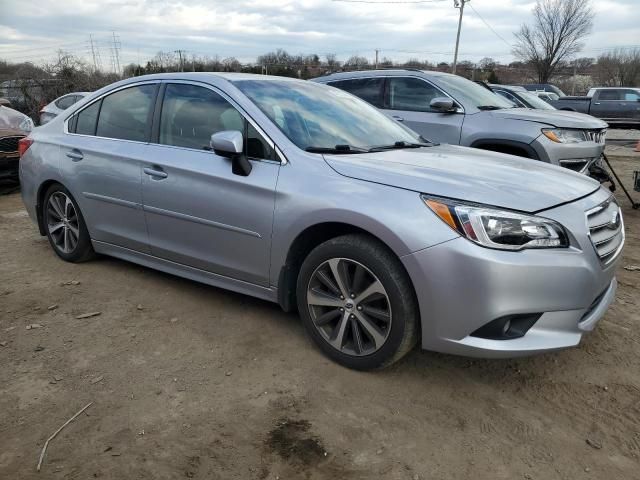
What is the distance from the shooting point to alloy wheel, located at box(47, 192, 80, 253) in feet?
15.2

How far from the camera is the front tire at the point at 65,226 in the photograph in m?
4.59

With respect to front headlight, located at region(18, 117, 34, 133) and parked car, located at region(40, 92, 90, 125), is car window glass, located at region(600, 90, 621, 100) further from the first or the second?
front headlight, located at region(18, 117, 34, 133)

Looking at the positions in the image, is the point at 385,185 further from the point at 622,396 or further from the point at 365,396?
the point at 622,396

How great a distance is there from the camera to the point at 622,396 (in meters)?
2.79

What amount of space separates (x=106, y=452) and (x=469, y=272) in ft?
6.04

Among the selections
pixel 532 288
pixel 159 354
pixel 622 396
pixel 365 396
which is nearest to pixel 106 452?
pixel 159 354

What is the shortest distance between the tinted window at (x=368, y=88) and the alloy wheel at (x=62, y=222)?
411 cm

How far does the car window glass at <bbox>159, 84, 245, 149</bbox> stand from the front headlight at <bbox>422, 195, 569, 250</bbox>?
1.57m

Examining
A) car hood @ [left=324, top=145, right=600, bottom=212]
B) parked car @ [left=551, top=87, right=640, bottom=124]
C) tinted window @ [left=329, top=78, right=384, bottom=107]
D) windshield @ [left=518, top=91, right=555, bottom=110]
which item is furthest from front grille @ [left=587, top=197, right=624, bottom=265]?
parked car @ [left=551, top=87, right=640, bottom=124]

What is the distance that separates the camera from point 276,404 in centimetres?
274

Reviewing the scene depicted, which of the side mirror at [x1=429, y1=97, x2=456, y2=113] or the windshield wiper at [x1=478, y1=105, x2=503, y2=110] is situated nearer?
the side mirror at [x1=429, y1=97, x2=456, y2=113]

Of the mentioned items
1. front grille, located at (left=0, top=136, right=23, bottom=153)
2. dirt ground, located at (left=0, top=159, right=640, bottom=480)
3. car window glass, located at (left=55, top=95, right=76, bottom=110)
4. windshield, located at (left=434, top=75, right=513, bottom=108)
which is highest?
windshield, located at (left=434, top=75, right=513, bottom=108)

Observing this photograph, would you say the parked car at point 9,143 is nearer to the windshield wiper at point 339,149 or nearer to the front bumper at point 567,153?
the windshield wiper at point 339,149

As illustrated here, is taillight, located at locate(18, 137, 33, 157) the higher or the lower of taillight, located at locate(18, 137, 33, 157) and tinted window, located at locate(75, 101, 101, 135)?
the lower
